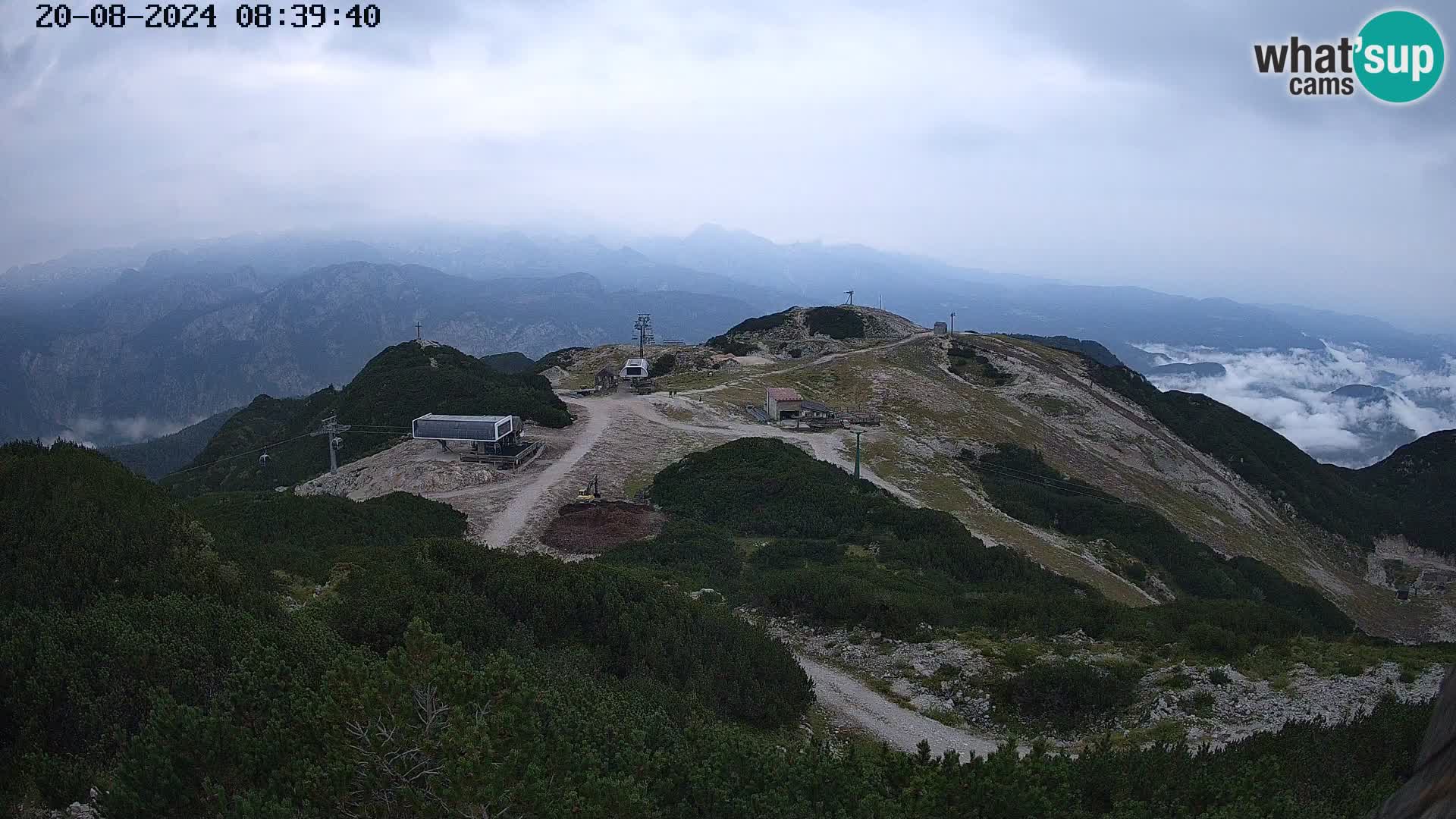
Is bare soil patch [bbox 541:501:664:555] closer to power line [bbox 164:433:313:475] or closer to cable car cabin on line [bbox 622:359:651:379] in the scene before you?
cable car cabin on line [bbox 622:359:651:379]

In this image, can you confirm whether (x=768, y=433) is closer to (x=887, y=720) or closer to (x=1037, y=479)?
(x=1037, y=479)

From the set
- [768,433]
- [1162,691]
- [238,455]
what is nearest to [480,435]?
[768,433]

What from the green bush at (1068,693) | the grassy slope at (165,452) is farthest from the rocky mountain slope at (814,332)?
the grassy slope at (165,452)

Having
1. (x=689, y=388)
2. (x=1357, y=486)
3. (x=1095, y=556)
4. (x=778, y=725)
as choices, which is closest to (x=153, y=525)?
(x=778, y=725)

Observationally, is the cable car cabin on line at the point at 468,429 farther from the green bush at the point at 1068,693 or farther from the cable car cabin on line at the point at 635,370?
the green bush at the point at 1068,693

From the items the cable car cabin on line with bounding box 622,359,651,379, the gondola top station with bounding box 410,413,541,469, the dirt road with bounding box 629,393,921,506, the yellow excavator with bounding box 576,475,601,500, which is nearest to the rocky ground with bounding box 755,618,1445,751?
the yellow excavator with bounding box 576,475,601,500

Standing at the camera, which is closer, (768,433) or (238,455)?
(768,433)
